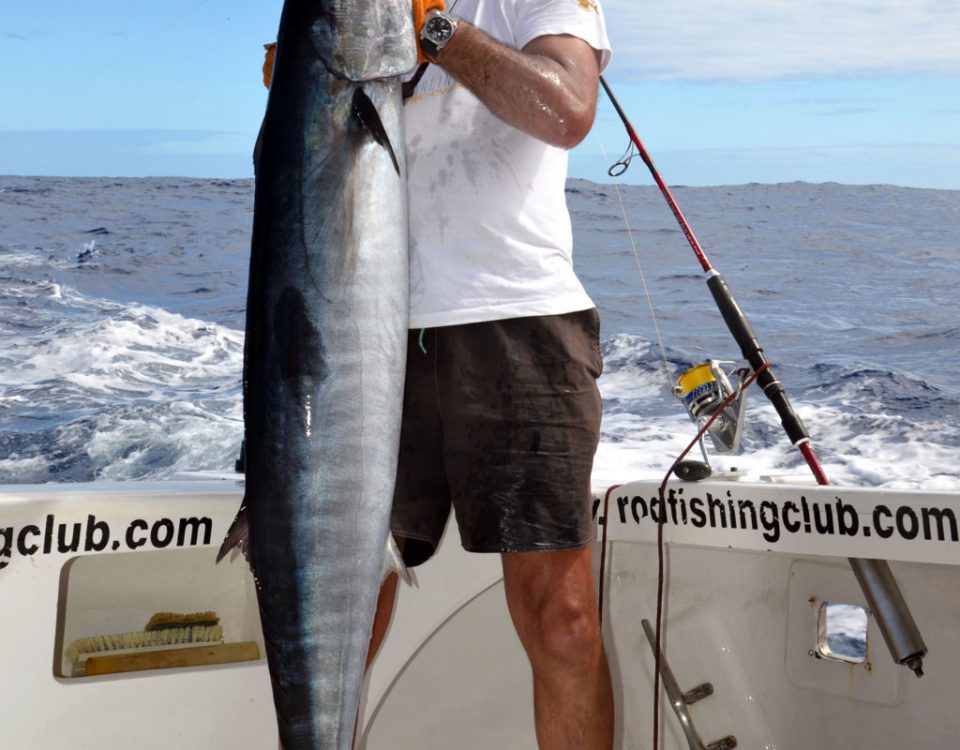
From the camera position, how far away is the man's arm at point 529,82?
58.4 inches

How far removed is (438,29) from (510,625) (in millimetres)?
1452

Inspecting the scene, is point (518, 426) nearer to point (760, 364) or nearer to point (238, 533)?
point (238, 533)

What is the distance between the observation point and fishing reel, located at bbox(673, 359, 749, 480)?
86.4 inches

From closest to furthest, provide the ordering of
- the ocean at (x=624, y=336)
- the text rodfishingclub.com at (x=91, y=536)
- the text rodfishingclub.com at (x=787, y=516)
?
the text rodfishingclub.com at (x=787, y=516)
the text rodfishingclub.com at (x=91, y=536)
the ocean at (x=624, y=336)

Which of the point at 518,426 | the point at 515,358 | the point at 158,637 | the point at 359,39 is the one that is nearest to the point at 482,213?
the point at 515,358

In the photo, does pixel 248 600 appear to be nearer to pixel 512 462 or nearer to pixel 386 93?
pixel 512 462

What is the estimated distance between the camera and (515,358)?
178cm

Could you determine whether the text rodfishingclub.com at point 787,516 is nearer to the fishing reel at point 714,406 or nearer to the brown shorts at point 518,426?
the fishing reel at point 714,406

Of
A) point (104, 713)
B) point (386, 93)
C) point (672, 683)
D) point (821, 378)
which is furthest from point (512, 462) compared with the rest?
point (821, 378)

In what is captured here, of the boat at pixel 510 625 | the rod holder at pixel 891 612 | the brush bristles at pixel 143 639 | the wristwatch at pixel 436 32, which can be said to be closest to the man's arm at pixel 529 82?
the wristwatch at pixel 436 32

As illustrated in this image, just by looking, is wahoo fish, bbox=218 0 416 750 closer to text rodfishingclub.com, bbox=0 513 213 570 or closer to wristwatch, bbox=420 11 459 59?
wristwatch, bbox=420 11 459 59

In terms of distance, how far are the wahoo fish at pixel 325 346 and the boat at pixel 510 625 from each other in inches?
21.1

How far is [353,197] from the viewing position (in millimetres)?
1360

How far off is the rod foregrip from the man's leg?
25.7 inches
